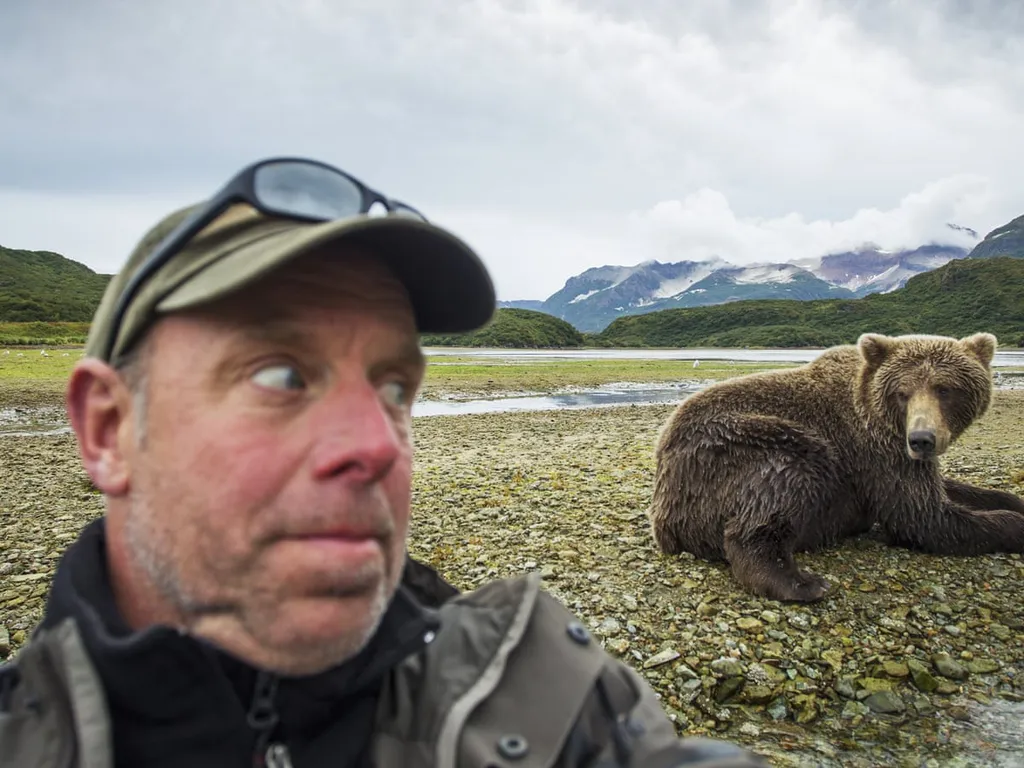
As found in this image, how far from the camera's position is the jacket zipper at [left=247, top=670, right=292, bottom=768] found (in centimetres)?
147

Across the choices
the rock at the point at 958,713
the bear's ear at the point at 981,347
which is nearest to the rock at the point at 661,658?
the rock at the point at 958,713

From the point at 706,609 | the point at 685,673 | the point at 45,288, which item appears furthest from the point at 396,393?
the point at 45,288

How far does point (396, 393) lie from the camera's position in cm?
175

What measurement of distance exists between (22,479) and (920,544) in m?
13.8

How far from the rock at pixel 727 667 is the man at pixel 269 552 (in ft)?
11.0

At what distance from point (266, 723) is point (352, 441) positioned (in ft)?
2.22

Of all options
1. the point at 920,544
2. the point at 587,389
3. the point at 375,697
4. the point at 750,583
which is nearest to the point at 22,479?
the point at 750,583

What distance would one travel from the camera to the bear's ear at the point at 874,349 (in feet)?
21.2

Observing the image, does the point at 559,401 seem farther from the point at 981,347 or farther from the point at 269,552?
the point at 269,552

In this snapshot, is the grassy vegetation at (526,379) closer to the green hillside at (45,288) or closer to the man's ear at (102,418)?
the man's ear at (102,418)

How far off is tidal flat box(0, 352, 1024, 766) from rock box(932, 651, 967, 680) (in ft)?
0.04

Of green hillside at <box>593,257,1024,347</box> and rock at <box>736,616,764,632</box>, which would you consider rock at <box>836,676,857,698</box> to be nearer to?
rock at <box>736,616,764,632</box>

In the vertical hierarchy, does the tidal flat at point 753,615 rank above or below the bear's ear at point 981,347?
below

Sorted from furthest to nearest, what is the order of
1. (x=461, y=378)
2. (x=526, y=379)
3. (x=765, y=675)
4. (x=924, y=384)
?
1. (x=526, y=379)
2. (x=461, y=378)
3. (x=924, y=384)
4. (x=765, y=675)
